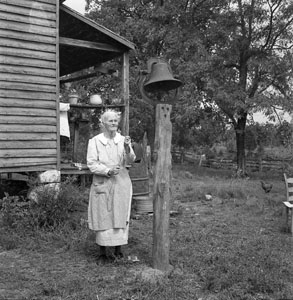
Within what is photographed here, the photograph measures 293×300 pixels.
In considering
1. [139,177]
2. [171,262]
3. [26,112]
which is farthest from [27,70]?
[171,262]

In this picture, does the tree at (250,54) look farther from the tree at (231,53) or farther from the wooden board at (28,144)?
the wooden board at (28,144)

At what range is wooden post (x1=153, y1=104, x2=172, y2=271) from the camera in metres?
4.85

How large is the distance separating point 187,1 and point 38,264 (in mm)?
15880

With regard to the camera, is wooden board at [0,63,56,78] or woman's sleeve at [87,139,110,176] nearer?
woman's sleeve at [87,139,110,176]

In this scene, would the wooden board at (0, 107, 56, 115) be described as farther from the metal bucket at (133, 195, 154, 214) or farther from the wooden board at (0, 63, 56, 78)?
the metal bucket at (133, 195, 154, 214)

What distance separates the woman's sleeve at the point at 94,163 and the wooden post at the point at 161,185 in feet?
2.12

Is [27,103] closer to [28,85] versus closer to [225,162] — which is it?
[28,85]

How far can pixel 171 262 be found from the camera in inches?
201

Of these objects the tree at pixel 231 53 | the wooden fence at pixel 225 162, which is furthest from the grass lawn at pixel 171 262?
the wooden fence at pixel 225 162

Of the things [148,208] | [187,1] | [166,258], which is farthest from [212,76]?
[166,258]

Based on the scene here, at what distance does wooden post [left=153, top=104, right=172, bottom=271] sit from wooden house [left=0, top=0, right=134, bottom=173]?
3.45 meters

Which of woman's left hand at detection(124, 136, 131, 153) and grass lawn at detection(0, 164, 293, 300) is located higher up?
woman's left hand at detection(124, 136, 131, 153)

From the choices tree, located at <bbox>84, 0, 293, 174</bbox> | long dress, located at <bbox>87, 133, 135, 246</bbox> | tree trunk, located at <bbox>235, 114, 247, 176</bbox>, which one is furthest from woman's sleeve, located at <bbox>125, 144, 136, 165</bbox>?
tree trunk, located at <bbox>235, 114, 247, 176</bbox>

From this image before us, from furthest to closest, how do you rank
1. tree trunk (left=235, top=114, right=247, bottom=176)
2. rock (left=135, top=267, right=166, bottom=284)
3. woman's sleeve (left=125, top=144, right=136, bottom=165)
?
tree trunk (left=235, top=114, right=247, bottom=176), woman's sleeve (left=125, top=144, right=136, bottom=165), rock (left=135, top=267, right=166, bottom=284)
